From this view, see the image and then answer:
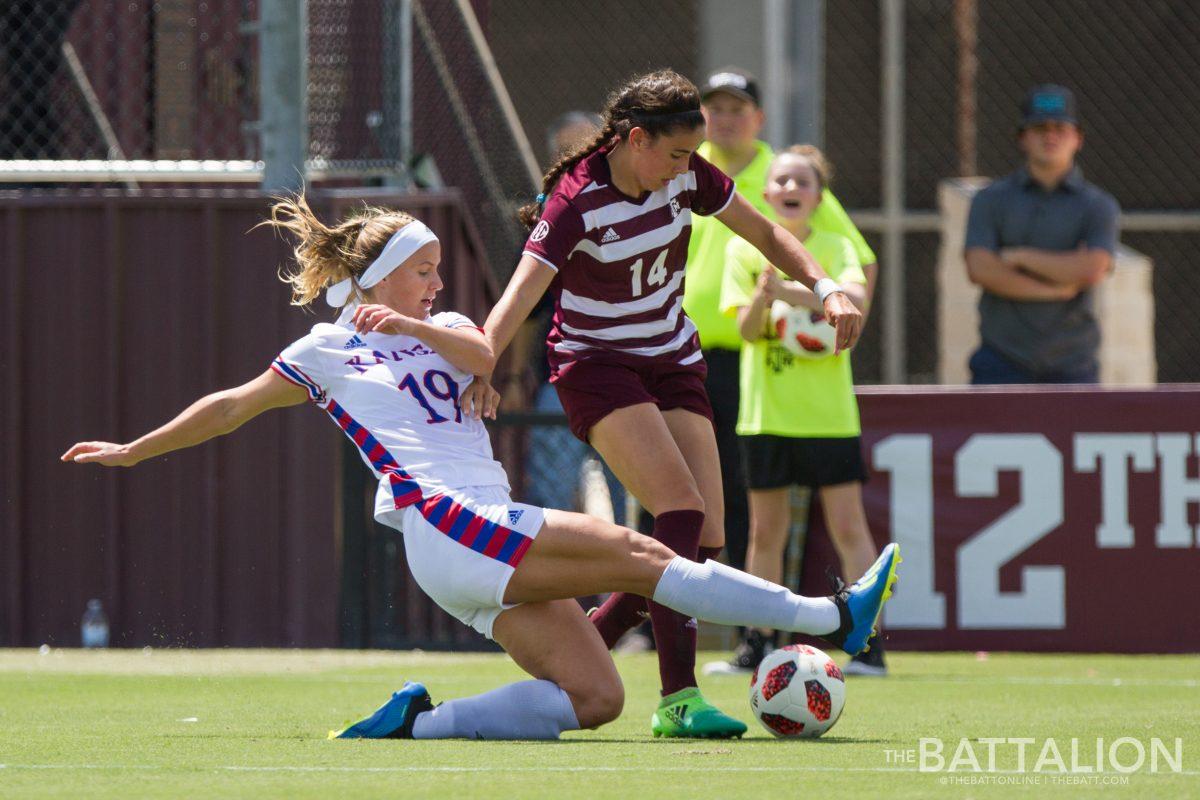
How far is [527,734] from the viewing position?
4.91m

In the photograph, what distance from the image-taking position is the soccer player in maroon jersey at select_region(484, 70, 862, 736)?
511 cm

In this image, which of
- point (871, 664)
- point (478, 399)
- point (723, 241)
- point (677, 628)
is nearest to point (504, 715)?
point (677, 628)

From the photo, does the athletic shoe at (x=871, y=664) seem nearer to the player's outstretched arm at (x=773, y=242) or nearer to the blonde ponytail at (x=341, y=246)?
the player's outstretched arm at (x=773, y=242)

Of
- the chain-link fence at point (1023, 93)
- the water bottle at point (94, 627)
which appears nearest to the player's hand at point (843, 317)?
the water bottle at point (94, 627)

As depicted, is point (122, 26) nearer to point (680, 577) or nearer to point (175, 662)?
point (175, 662)

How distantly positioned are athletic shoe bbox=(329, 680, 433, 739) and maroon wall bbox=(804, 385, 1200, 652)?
3811mm

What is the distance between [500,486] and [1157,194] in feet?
30.1

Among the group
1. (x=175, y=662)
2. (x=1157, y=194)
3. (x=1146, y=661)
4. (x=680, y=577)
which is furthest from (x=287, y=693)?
(x=1157, y=194)

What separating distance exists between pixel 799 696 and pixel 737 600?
375mm

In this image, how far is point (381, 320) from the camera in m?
4.75

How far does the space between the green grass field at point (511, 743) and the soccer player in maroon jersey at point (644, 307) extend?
54 cm

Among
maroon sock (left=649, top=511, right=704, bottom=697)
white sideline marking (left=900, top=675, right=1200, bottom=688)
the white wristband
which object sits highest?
the white wristband

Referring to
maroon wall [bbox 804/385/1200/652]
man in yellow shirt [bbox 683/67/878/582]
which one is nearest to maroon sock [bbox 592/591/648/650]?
man in yellow shirt [bbox 683/67/878/582]

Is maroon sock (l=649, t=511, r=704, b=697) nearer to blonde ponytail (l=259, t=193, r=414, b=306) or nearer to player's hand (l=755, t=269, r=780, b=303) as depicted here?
blonde ponytail (l=259, t=193, r=414, b=306)
